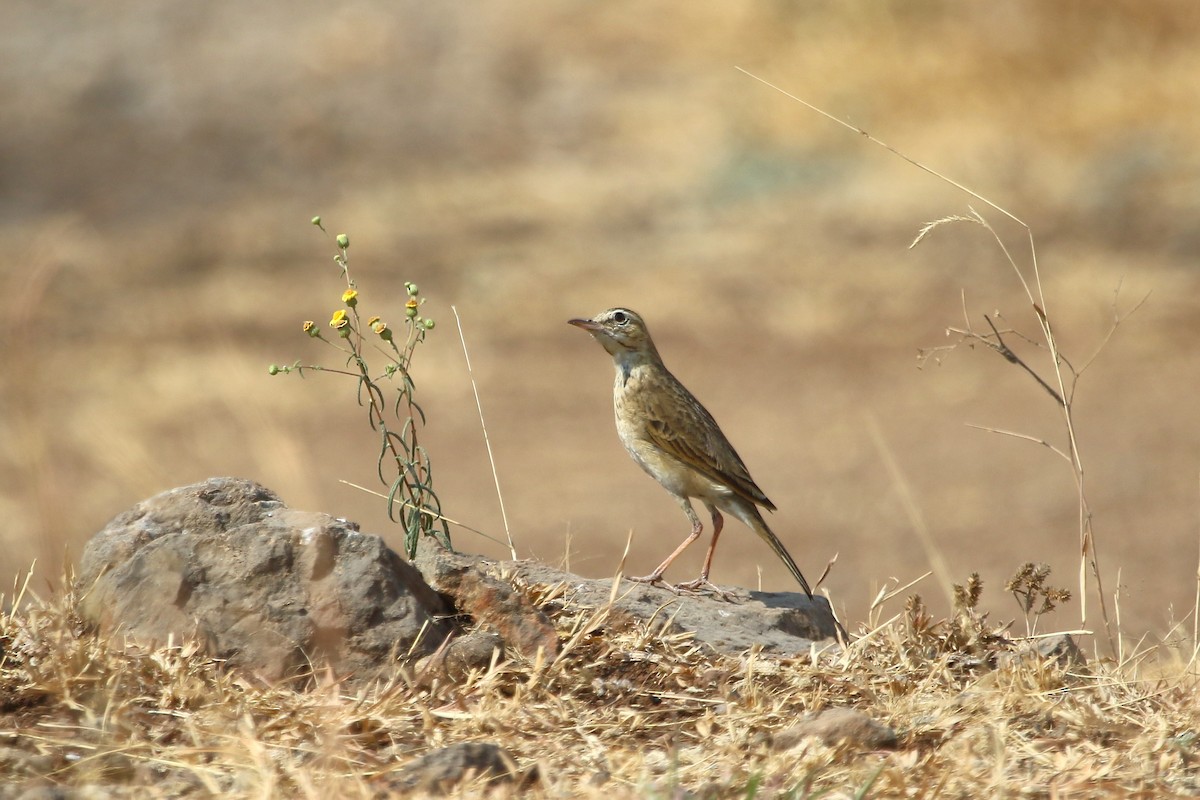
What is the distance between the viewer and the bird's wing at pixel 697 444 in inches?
229

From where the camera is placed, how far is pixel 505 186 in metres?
22.6

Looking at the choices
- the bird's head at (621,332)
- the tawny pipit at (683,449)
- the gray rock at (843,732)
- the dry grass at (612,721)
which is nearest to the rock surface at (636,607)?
the dry grass at (612,721)

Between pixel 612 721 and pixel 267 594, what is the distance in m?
1.09

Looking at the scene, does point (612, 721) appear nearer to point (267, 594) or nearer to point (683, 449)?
point (267, 594)

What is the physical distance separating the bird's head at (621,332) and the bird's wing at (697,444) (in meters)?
0.37

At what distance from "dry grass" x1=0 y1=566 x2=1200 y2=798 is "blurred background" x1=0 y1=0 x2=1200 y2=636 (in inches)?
252

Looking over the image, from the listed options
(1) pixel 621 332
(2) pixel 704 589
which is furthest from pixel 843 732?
(1) pixel 621 332

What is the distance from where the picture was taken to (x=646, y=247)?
20.6 meters

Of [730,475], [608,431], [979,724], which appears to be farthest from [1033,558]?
[979,724]

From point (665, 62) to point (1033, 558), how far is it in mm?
15275

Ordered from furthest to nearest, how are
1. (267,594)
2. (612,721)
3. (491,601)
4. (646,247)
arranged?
(646,247)
(491,601)
(267,594)
(612,721)

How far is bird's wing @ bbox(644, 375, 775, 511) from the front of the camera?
580 cm

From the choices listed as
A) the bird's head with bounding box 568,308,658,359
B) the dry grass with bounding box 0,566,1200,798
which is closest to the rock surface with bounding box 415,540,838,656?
the dry grass with bounding box 0,566,1200,798

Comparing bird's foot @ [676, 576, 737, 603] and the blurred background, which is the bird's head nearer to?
bird's foot @ [676, 576, 737, 603]
